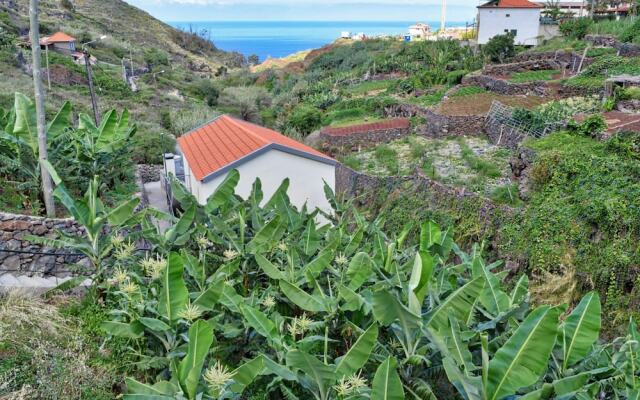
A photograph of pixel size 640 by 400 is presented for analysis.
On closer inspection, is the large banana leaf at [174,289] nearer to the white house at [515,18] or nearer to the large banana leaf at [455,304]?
the large banana leaf at [455,304]

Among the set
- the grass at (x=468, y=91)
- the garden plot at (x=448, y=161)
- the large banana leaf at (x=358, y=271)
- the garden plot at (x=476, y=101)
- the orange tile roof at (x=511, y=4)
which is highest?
the orange tile roof at (x=511, y=4)

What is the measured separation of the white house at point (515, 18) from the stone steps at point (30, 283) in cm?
4428

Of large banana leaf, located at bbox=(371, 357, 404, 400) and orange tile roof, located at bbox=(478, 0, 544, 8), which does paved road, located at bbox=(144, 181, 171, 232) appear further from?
orange tile roof, located at bbox=(478, 0, 544, 8)

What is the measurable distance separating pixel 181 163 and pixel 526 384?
15.6m

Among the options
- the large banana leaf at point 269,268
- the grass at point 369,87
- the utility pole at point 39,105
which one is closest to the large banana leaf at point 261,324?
the large banana leaf at point 269,268

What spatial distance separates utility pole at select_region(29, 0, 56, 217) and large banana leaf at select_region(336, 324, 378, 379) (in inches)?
286

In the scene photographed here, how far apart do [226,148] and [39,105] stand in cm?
706

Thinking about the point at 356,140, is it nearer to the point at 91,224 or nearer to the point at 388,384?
the point at 91,224

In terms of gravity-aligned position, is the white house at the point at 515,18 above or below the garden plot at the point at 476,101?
above

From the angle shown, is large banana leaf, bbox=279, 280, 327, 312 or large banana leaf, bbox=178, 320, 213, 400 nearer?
large banana leaf, bbox=178, 320, 213, 400

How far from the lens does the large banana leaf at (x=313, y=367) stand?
14.5ft

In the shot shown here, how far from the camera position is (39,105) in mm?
9438

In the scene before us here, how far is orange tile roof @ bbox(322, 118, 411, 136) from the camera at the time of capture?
95.9 ft

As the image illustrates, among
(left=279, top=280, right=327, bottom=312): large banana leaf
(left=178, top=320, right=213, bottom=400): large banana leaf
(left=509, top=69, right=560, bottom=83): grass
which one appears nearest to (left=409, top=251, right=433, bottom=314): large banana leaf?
(left=279, top=280, right=327, bottom=312): large banana leaf
